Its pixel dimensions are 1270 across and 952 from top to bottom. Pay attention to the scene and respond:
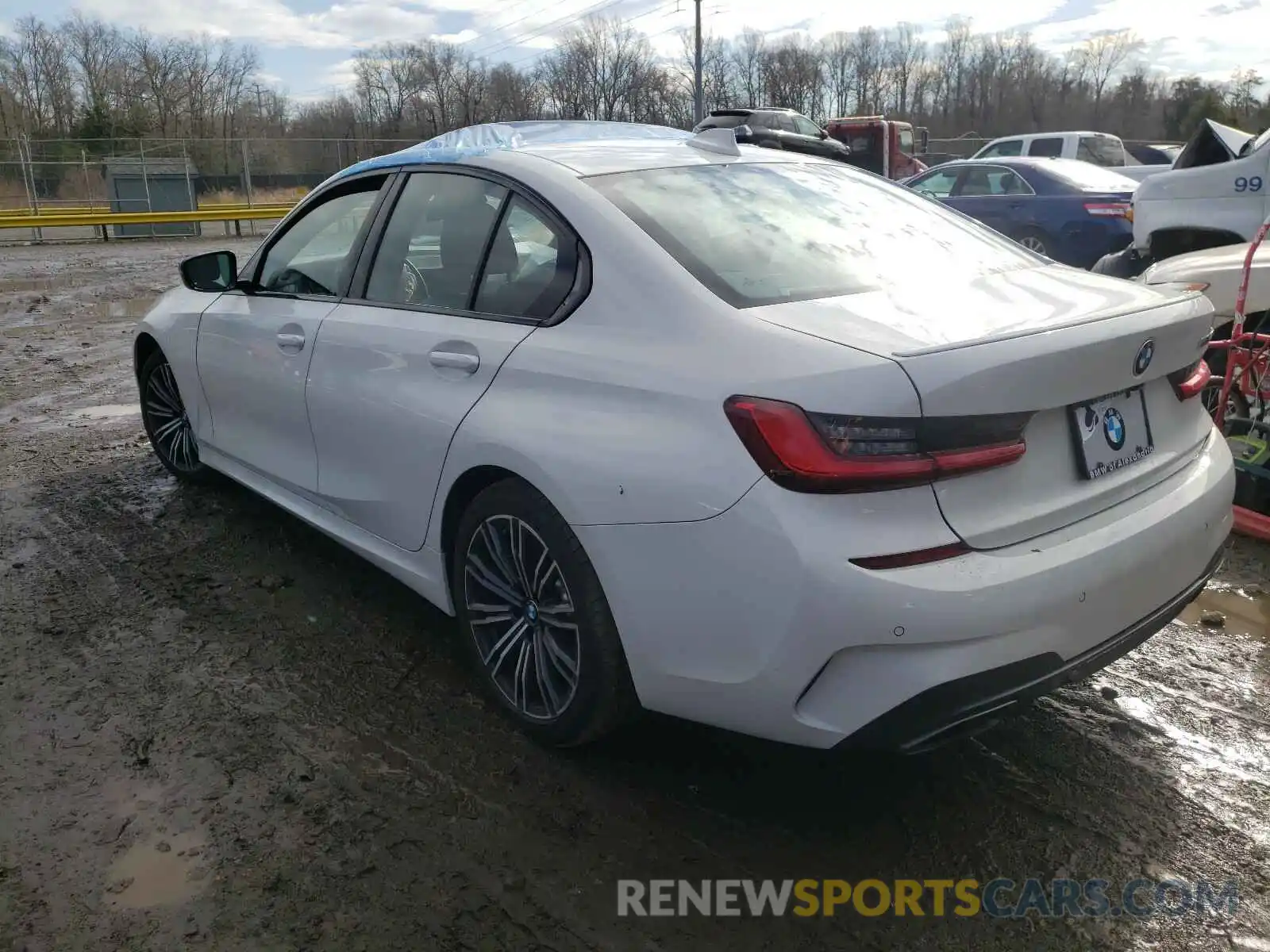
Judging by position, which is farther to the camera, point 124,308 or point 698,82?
point 698,82

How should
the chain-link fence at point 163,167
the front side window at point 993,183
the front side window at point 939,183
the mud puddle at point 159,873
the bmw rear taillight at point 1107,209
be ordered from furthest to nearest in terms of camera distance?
the chain-link fence at point 163,167 → the front side window at point 939,183 → the front side window at point 993,183 → the bmw rear taillight at point 1107,209 → the mud puddle at point 159,873

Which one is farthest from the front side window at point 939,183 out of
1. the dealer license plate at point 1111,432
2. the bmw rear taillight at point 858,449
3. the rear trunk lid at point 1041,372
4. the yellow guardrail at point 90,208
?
the yellow guardrail at point 90,208

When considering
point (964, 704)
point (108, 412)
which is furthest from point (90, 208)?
point (964, 704)

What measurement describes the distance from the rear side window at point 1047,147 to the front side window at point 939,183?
22.1 feet

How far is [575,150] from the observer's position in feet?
10.7

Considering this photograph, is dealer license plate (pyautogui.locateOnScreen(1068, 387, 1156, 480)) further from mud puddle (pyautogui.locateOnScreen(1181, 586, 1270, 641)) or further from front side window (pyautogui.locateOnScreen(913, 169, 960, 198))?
front side window (pyautogui.locateOnScreen(913, 169, 960, 198))

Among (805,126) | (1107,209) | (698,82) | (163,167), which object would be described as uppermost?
(698,82)

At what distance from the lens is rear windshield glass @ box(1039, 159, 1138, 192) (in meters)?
12.2

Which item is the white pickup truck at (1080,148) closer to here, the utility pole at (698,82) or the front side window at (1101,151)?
the front side window at (1101,151)

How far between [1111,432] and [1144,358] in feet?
0.67

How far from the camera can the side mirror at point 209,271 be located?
4.54 meters

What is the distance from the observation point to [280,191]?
108 ft

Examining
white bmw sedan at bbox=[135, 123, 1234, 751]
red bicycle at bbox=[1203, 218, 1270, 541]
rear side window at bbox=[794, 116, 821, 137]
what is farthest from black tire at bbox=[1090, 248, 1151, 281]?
rear side window at bbox=[794, 116, 821, 137]

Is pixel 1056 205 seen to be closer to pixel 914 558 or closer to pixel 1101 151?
pixel 1101 151
